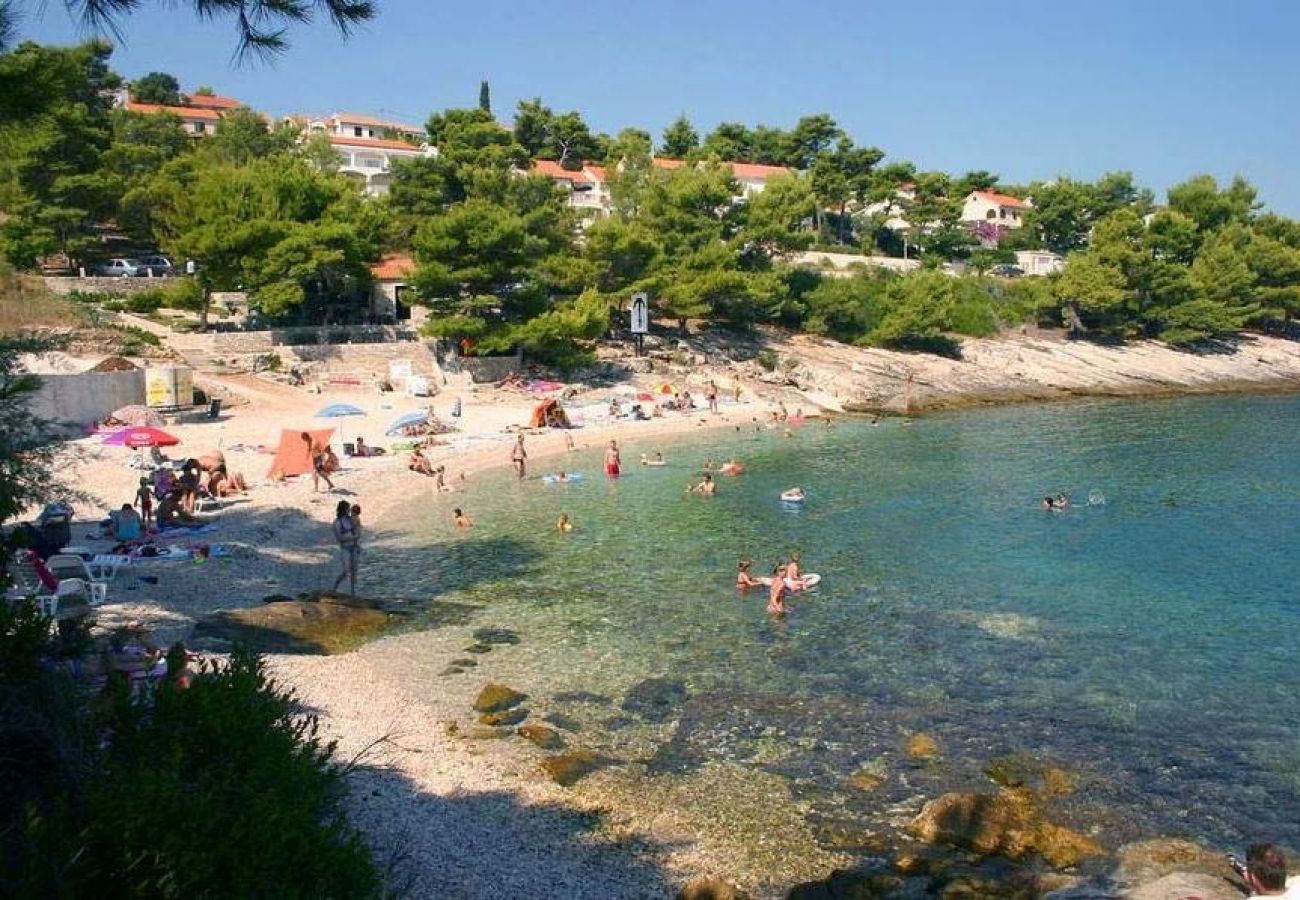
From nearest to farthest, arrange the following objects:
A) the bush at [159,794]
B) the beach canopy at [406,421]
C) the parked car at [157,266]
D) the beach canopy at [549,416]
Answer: the bush at [159,794] → the beach canopy at [406,421] → the beach canopy at [549,416] → the parked car at [157,266]

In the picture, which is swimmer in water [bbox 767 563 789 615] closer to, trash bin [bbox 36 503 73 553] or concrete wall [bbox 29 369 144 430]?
trash bin [bbox 36 503 73 553]

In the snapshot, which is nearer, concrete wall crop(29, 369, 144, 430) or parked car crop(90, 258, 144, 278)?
concrete wall crop(29, 369, 144, 430)

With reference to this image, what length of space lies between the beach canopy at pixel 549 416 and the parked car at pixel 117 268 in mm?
25483

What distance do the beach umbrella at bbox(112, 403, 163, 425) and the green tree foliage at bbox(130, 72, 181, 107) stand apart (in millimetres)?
71120

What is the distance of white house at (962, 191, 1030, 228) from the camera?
104938 millimetres

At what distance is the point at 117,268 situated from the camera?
51562mm

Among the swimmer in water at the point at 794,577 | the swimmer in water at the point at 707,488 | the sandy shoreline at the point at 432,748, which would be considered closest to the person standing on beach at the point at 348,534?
the sandy shoreline at the point at 432,748

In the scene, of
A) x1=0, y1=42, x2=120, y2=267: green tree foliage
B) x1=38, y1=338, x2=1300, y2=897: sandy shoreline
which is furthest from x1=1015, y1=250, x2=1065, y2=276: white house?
x1=0, y1=42, x2=120, y2=267: green tree foliage

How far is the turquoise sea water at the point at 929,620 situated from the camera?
1234 centimetres

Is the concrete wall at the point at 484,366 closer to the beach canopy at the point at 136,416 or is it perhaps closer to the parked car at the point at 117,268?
the beach canopy at the point at 136,416

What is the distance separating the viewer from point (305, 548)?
22172 millimetres

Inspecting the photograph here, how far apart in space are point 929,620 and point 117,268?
161ft

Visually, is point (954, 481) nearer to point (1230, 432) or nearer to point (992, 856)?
point (1230, 432)

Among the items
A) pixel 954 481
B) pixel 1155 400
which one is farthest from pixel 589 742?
pixel 1155 400
